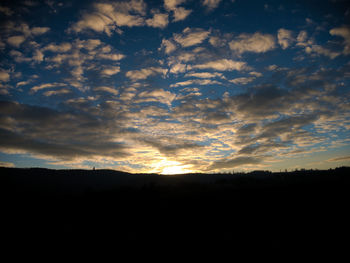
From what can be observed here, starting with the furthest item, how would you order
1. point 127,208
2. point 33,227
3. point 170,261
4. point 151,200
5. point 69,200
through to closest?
point 69,200
point 151,200
point 127,208
point 33,227
point 170,261

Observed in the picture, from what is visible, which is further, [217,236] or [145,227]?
[145,227]

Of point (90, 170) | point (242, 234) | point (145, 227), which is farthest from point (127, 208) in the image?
point (90, 170)

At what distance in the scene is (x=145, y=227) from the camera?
7.21m

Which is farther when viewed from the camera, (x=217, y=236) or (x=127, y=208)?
(x=127, y=208)

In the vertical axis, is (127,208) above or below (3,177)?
below

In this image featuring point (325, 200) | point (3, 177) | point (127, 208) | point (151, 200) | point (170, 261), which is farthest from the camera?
point (3, 177)

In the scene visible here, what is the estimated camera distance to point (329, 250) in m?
5.22

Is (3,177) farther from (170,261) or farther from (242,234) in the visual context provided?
(242,234)

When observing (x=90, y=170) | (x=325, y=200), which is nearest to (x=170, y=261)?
(x=325, y=200)

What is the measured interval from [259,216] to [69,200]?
10726 mm

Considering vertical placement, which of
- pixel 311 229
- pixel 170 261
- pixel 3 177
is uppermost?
pixel 3 177

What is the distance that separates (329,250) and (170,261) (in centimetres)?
420

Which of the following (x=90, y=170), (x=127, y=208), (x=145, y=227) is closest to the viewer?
(x=145, y=227)

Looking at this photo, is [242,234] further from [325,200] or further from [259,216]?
[325,200]
